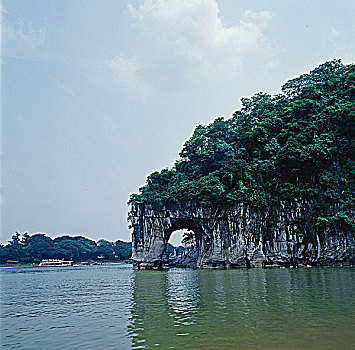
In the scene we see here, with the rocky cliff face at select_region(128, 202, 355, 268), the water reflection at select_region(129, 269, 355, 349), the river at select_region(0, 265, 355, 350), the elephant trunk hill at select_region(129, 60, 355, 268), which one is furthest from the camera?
the elephant trunk hill at select_region(129, 60, 355, 268)

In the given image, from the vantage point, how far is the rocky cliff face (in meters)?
27.8

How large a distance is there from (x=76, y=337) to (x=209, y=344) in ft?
8.89

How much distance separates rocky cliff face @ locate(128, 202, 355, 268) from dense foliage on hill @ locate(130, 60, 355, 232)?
0.74 m

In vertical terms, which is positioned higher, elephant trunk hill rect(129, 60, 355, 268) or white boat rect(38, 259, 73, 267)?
elephant trunk hill rect(129, 60, 355, 268)

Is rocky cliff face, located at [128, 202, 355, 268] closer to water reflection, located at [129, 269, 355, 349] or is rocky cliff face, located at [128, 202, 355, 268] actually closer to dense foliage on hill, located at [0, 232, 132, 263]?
water reflection, located at [129, 269, 355, 349]

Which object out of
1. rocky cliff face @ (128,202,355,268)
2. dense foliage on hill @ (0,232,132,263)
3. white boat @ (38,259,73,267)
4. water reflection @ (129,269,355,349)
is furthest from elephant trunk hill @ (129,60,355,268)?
dense foliage on hill @ (0,232,132,263)

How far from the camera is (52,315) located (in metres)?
9.64

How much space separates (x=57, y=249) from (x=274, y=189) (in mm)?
53602

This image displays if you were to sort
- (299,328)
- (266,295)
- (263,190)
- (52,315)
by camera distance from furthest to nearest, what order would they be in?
(263,190) → (266,295) → (52,315) → (299,328)

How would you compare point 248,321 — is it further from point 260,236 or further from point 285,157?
point 260,236

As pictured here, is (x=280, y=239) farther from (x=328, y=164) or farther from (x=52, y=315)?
(x=52, y=315)

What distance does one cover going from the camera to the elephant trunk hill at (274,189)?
1105 inches

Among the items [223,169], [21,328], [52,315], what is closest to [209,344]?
[21,328]

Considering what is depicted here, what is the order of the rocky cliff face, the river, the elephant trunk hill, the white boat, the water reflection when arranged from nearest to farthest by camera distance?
1. the water reflection
2. the river
3. the rocky cliff face
4. the elephant trunk hill
5. the white boat
